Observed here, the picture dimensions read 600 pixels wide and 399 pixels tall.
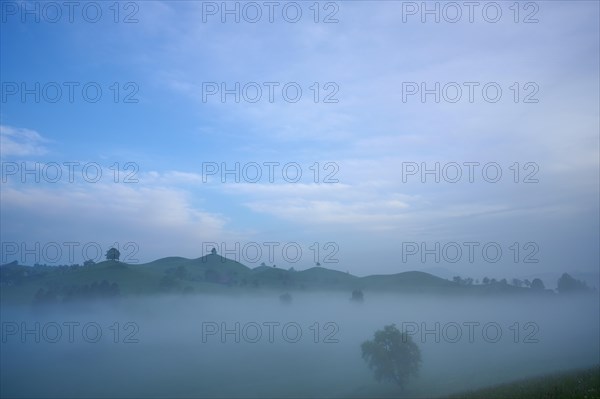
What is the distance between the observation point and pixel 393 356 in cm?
6725

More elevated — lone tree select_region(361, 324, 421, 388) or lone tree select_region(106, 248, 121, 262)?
lone tree select_region(106, 248, 121, 262)

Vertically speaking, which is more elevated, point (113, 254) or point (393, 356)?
point (113, 254)

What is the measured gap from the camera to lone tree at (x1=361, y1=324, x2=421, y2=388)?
66625 mm

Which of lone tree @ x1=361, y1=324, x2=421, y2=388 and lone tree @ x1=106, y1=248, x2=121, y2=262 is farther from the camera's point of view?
lone tree @ x1=106, y1=248, x2=121, y2=262

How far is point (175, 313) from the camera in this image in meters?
159

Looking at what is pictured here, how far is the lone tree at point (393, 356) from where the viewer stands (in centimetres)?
6662

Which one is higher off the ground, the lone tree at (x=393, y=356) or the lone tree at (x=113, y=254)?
the lone tree at (x=113, y=254)

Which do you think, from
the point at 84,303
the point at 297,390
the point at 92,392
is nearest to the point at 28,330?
the point at 84,303

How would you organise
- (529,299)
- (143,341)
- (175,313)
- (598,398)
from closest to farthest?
(598,398) < (143,341) < (175,313) < (529,299)

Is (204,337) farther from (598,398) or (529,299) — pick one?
(529,299)

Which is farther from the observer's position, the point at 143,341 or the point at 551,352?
the point at 143,341

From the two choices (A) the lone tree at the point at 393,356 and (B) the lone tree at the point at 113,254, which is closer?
(A) the lone tree at the point at 393,356

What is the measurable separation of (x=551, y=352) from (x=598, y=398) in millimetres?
96382

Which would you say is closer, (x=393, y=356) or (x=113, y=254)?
(x=393, y=356)
